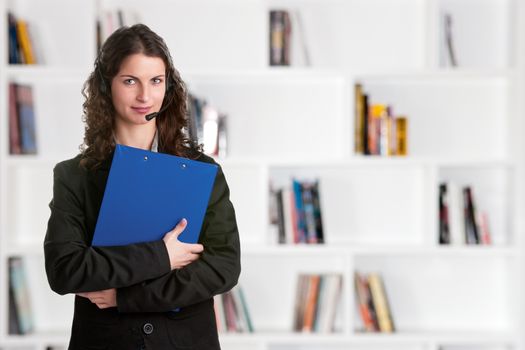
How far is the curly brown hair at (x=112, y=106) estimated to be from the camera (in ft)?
4.61

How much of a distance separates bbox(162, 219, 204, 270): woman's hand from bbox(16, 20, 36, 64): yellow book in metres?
1.76

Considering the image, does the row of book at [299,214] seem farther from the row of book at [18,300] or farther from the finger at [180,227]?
the finger at [180,227]

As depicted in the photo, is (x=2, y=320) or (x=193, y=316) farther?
(x=2, y=320)

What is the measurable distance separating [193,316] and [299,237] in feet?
4.91

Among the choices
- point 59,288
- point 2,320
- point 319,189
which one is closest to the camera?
point 59,288

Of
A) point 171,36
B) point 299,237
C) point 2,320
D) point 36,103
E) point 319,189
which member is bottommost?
point 2,320

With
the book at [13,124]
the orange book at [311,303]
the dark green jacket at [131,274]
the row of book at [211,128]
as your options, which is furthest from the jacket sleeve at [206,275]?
the book at [13,124]

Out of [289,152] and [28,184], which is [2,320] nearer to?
[28,184]

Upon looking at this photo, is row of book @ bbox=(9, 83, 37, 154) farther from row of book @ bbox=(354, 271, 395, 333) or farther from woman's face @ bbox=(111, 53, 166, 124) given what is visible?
woman's face @ bbox=(111, 53, 166, 124)

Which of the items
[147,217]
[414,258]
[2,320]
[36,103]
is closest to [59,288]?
[147,217]

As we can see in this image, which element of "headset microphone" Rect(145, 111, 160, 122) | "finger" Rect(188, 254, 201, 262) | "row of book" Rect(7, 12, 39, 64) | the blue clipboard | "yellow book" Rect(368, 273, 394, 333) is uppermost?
"row of book" Rect(7, 12, 39, 64)

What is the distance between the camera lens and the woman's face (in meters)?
1.39

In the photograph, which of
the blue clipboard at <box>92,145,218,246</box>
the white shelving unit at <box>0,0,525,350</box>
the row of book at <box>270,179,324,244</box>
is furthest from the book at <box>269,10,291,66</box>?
the blue clipboard at <box>92,145,218,246</box>

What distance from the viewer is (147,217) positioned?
1399mm
